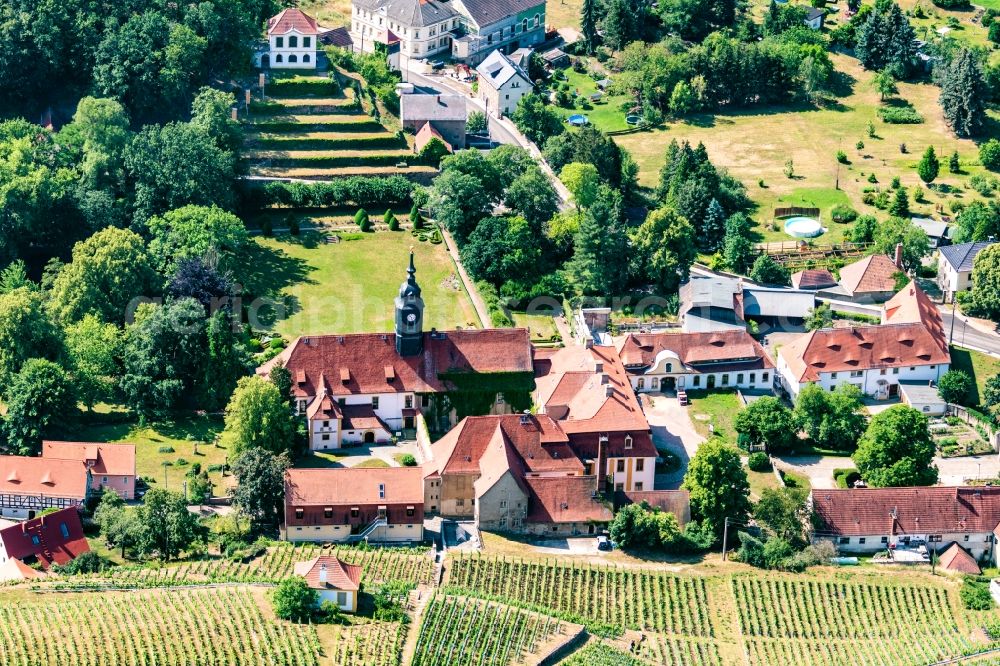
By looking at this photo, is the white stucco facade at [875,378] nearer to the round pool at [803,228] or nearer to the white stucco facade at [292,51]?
the round pool at [803,228]

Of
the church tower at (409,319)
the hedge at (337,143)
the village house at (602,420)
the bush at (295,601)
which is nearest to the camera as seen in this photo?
the bush at (295,601)

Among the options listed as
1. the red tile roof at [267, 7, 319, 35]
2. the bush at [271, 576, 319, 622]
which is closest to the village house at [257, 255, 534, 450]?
the bush at [271, 576, 319, 622]


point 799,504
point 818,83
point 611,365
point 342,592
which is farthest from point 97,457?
point 818,83

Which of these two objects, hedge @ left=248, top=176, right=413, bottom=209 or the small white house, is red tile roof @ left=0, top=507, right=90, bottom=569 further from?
the small white house

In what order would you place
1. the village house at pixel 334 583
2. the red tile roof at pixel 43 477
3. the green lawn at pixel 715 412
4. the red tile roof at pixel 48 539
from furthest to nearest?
the green lawn at pixel 715 412
the red tile roof at pixel 43 477
the red tile roof at pixel 48 539
the village house at pixel 334 583

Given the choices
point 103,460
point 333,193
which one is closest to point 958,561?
point 103,460

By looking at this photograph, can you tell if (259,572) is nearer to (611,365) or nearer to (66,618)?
(66,618)

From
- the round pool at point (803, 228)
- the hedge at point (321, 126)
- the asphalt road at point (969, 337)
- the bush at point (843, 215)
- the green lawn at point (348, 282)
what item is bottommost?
the asphalt road at point (969, 337)

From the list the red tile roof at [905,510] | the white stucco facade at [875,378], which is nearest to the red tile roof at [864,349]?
the white stucco facade at [875,378]

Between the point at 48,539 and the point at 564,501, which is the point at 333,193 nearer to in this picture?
the point at 564,501
